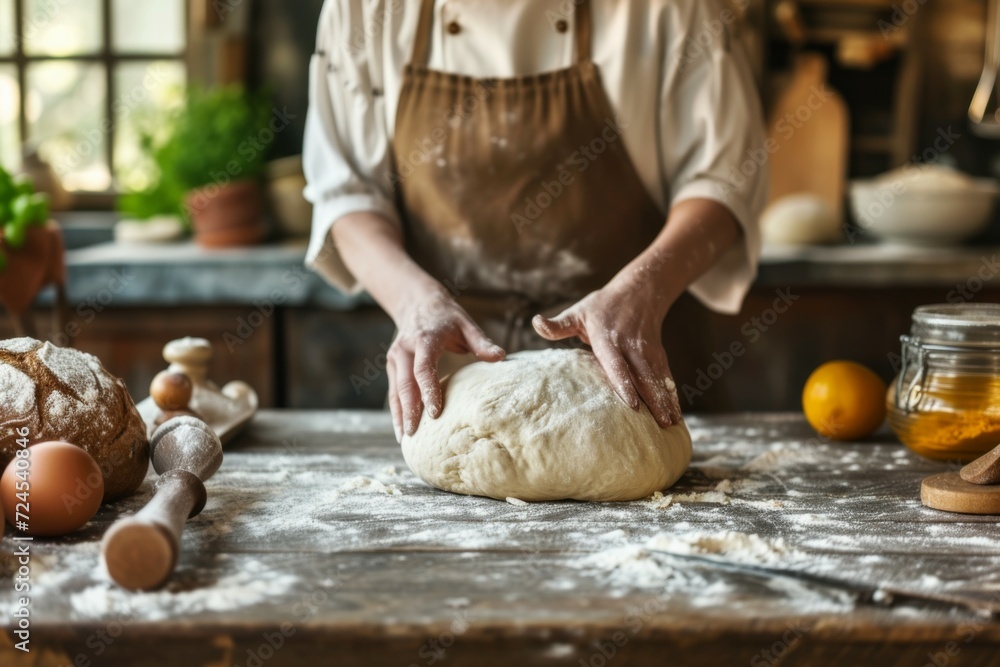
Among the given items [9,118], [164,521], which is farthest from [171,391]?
[9,118]

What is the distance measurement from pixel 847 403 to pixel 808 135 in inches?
97.7

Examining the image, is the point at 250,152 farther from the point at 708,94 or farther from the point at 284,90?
the point at 708,94

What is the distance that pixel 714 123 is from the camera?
1.74 m

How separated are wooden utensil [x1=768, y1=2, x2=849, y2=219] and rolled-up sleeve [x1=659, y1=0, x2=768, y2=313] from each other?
2074 millimetres

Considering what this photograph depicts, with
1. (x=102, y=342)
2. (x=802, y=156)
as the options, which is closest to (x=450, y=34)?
(x=102, y=342)

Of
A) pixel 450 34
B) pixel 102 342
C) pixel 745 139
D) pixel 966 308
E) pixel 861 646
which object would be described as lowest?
pixel 102 342

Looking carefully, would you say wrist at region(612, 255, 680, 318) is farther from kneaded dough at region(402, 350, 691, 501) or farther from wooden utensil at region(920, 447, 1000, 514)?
wooden utensil at region(920, 447, 1000, 514)

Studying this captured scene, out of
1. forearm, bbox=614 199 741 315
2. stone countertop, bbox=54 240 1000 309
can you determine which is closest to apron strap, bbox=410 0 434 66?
forearm, bbox=614 199 741 315

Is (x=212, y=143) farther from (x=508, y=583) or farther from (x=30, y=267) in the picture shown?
(x=508, y=583)

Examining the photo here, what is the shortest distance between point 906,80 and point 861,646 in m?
3.52

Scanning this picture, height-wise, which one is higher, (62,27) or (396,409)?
(62,27)

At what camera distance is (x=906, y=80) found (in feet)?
12.7

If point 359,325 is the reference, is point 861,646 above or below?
above

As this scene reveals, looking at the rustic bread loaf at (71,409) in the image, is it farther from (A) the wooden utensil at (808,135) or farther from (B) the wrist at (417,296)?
(A) the wooden utensil at (808,135)
